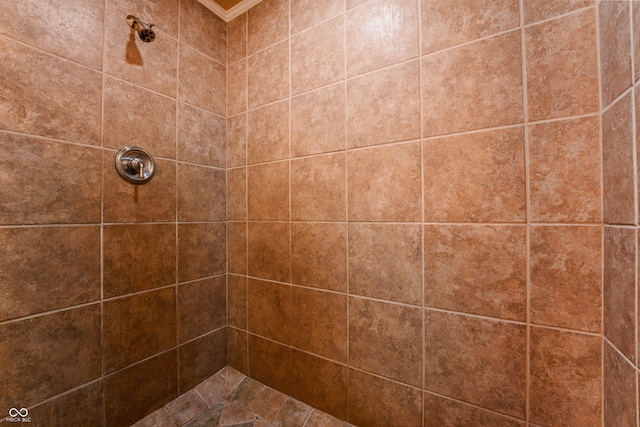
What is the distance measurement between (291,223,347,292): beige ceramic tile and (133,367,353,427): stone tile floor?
499 millimetres

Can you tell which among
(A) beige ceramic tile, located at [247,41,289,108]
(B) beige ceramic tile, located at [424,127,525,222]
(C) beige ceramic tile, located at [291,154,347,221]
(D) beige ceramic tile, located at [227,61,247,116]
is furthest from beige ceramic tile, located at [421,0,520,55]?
(D) beige ceramic tile, located at [227,61,247,116]

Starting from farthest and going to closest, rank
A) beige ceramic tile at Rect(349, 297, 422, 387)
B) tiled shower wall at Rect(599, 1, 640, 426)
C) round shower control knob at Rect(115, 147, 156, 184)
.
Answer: round shower control knob at Rect(115, 147, 156, 184) → beige ceramic tile at Rect(349, 297, 422, 387) → tiled shower wall at Rect(599, 1, 640, 426)

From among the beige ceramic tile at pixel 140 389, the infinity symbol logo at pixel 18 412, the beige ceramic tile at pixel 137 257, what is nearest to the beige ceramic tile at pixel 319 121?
the beige ceramic tile at pixel 137 257

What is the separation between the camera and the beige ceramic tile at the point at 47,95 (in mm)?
720

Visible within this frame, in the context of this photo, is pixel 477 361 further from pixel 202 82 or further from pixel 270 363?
pixel 202 82

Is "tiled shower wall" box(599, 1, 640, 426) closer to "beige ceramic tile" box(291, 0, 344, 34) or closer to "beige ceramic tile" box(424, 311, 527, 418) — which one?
"beige ceramic tile" box(424, 311, 527, 418)

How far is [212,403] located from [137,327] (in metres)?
0.48

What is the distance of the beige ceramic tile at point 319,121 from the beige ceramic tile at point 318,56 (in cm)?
4

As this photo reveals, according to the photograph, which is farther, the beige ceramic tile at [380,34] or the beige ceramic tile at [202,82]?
the beige ceramic tile at [202,82]

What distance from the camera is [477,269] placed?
0.73 meters

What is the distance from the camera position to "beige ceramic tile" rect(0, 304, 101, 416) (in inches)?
28.1

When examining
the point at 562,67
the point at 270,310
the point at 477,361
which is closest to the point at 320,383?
the point at 270,310

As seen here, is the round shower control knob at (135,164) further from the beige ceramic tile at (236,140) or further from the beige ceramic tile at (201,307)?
the beige ceramic tile at (201,307)

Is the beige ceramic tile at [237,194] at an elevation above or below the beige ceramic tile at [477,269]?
above
